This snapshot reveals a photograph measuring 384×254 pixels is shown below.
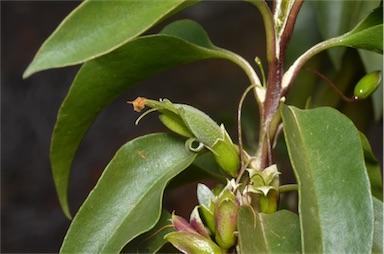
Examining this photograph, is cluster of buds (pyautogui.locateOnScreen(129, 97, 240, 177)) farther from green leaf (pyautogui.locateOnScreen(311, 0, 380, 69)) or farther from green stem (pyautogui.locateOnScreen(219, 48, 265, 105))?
green leaf (pyautogui.locateOnScreen(311, 0, 380, 69))

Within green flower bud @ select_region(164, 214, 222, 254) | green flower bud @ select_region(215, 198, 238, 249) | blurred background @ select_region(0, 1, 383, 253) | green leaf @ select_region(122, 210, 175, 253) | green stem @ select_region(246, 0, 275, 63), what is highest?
green stem @ select_region(246, 0, 275, 63)

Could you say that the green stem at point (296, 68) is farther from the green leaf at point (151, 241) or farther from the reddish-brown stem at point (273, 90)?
the green leaf at point (151, 241)

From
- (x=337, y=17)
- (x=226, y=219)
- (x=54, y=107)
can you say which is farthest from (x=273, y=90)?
(x=54, y=107)

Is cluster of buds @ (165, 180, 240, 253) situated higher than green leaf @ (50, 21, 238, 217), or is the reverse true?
green leaf @ (50, 21, 238, 217)

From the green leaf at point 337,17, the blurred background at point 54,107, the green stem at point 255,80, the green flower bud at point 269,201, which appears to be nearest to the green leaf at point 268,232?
the green flower bud at point 269,201

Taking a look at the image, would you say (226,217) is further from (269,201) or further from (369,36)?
(369,36)

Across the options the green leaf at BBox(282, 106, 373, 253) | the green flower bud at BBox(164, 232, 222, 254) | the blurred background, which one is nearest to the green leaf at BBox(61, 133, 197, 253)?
the green flower bud at BBox(164, 232, 222, 254)
